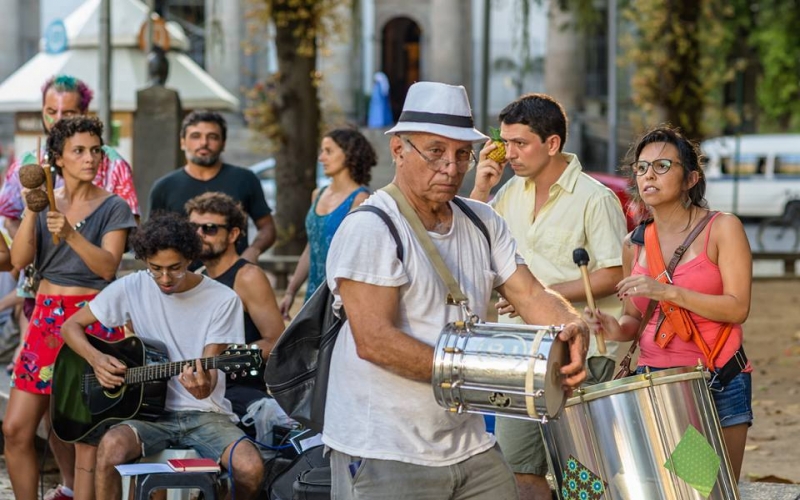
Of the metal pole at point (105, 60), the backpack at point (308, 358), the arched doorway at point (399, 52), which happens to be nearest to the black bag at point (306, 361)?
the backpack at point (308, 358)

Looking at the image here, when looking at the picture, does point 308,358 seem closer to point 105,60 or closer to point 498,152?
point 498,152

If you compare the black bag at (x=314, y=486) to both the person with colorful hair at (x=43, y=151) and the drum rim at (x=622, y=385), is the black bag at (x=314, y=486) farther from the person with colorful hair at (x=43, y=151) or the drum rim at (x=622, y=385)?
the person with colorful hair at (x=43, y=151)

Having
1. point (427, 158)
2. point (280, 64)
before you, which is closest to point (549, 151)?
point (427, 158)

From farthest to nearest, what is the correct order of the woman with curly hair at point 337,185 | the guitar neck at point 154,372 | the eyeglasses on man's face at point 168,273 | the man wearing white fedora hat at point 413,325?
the woman with curly hair at point 337,185 < the eyeglasses on man's face at point 168,273 < the guitar neck at point 154,372 < the man wearing white fedora hat at point 413,325

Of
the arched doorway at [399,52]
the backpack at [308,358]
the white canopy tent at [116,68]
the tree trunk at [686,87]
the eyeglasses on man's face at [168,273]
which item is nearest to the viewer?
the backpack at [308,358]

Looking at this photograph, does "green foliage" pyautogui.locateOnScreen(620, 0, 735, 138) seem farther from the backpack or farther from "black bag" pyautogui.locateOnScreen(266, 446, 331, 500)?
the backpack

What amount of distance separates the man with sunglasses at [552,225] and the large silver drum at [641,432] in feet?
3.44

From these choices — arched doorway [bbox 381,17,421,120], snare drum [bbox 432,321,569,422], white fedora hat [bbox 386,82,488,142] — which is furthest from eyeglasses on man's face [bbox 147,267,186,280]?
arched doorway [bbox 381,17,421,120]

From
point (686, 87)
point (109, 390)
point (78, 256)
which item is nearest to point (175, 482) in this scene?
point (109, 390)

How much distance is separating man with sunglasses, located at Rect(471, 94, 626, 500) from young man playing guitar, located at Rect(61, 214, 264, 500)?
3.79 feet

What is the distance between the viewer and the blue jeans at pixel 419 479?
3912 mm

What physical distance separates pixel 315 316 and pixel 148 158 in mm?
9666

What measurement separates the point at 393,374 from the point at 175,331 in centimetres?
241

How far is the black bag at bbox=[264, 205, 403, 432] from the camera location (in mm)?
4188
